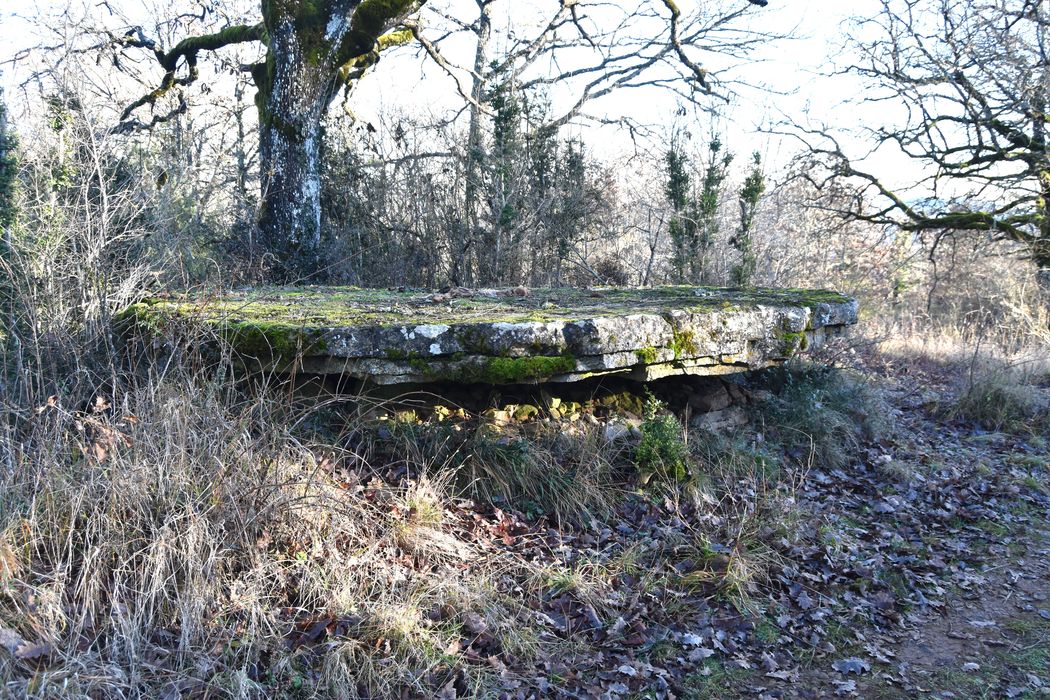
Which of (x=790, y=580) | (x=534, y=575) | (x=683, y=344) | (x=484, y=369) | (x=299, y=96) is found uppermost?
(x=299, y=96)

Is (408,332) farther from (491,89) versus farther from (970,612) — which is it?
(491,89)

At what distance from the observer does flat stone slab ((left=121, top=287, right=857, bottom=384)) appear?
4.16 meters

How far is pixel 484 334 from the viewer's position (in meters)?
4.26

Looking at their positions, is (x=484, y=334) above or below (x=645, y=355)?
above

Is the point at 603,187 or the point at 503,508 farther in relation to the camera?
the point at 603,187

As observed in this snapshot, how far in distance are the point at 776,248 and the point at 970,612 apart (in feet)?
35.3

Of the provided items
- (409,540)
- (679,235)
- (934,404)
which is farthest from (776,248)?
(409,540)

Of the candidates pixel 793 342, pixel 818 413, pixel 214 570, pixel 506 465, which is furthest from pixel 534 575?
pixel 818 413

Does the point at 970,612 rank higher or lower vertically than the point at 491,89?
lower

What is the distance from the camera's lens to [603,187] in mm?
10734

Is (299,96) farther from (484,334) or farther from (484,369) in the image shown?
(484,369)

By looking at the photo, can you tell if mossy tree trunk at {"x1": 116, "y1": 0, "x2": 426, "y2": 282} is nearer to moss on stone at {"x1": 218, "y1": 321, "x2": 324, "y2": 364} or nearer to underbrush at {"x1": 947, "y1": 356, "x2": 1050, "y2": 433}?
moss on stone at {"x1": 218, "y1": 321, "x2": 324, "y2": 364}


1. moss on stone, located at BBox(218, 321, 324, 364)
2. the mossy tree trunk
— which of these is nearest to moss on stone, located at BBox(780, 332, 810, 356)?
moss on stone, located at BBox(218, 321, 324, 364)

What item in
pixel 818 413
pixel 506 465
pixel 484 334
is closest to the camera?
pixel 484 334
